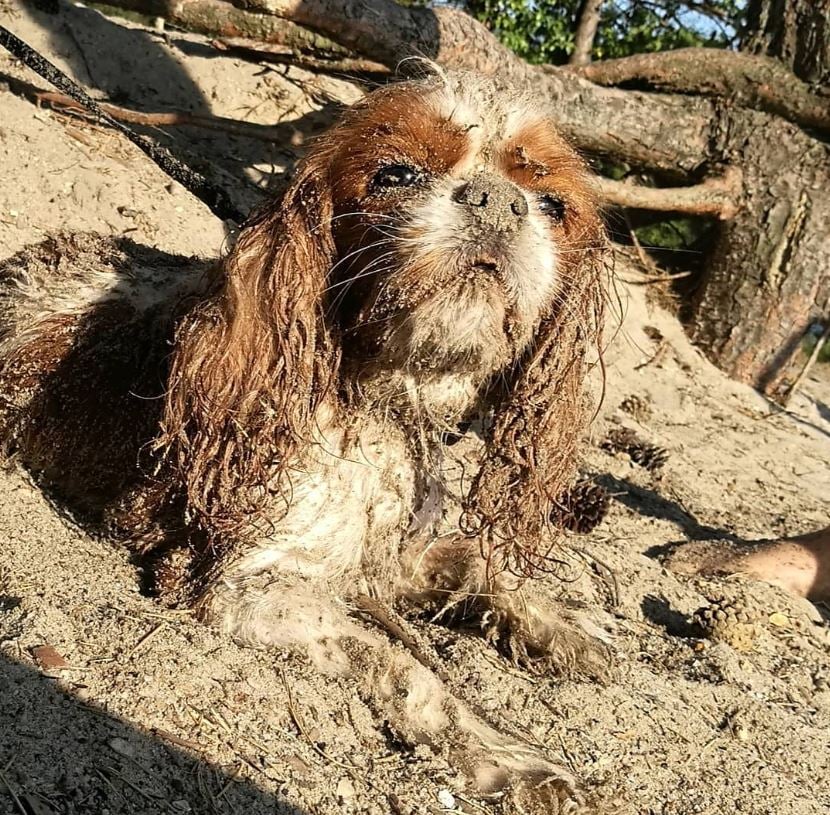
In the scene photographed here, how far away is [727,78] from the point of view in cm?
731

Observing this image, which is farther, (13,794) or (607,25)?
(607,25)

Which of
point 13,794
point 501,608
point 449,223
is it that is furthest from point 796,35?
point 13,794

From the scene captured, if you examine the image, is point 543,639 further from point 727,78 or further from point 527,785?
point 727,78

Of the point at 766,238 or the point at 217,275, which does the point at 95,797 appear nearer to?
the point at 217,275

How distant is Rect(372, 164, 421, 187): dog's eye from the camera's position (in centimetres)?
290

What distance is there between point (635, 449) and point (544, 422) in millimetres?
2831

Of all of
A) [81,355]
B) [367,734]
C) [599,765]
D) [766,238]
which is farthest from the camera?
[766,238]

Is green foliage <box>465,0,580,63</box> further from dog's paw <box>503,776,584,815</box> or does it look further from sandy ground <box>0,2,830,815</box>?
dog's paw <box>503,776,584,815</box>

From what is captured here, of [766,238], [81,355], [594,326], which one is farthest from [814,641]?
[766,238]

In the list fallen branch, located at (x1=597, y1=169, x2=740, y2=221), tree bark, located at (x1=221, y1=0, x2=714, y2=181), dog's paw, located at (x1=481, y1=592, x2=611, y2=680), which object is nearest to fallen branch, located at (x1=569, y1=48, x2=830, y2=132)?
tree bark, located at (x1=221, y1=0, x2=714, y2=181)

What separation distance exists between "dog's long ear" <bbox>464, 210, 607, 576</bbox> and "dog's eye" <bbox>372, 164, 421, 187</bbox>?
0.55 meters

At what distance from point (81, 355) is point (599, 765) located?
2.26m

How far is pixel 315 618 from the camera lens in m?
3.26

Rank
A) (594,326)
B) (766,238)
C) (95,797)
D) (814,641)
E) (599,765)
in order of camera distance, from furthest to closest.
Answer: (766,238) → (814,641) → (594,326) → (599,765) → (95,797)
